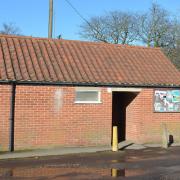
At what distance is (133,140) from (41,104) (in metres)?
4.75

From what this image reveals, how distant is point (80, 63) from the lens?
18500 millimetres

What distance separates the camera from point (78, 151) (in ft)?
53.3

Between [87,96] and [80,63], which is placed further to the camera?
[80,63]

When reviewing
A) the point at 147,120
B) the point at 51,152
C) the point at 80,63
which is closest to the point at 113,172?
the point at 51,152

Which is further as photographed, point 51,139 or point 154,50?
point 154,50

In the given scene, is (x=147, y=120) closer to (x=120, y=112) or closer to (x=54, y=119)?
(x=120, y=112)

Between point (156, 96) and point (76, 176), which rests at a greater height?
point (156, 96)

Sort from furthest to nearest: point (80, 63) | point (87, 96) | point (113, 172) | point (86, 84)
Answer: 1. point (80, 63)
2. point (87, 96)
3. point (86, 84)
4. point (113, 172)

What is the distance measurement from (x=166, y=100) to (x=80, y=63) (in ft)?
12.9

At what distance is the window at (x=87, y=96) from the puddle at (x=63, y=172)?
480 centimetres

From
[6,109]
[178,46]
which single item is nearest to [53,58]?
[6,109]

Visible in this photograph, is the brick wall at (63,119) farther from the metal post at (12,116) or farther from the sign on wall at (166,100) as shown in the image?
the sign on wall at (166,100)

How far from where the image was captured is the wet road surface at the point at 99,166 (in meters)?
11.8

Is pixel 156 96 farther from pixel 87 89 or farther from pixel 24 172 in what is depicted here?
pixel 24 172
